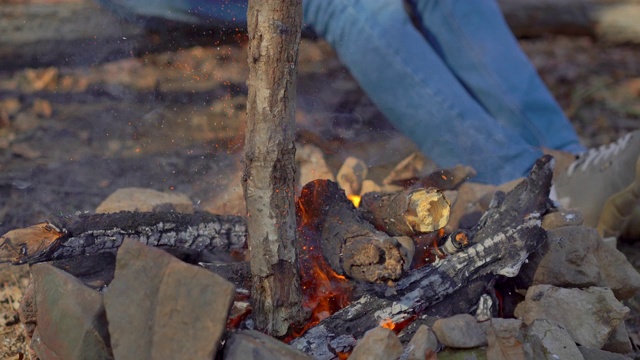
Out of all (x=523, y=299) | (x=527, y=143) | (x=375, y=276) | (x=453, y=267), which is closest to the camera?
(x=375, y=276)

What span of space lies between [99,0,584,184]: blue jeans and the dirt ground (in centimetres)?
11

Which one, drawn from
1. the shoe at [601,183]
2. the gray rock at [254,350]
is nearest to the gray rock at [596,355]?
the gray rock at [254,350]

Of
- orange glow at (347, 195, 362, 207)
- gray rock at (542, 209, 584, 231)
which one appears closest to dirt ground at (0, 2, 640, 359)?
orange glow at (347, 195, 362, 207)

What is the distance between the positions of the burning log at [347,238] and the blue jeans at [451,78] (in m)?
0.86

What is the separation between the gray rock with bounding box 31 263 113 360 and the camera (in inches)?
52.6

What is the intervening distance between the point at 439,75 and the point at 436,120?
18 centimetres

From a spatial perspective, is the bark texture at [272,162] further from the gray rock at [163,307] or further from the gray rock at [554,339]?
the gray rock at [554,339]

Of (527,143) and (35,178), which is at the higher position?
(527,143)

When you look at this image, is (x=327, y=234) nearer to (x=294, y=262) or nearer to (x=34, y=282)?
(x=294, y=262)

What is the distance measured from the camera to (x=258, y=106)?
142 centimetres

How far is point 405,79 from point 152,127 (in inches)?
36.2

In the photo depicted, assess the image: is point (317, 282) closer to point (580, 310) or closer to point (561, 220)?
point (580, 310)

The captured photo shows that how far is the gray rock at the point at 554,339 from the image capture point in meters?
1.47

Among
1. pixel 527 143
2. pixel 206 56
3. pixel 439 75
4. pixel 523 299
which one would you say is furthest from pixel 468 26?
pixel 523 299
